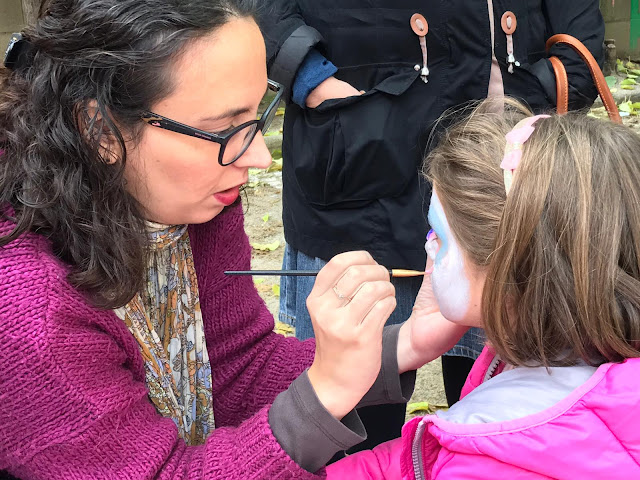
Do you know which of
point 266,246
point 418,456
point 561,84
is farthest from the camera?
point 266,246

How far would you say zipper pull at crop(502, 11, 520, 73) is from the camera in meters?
2.21

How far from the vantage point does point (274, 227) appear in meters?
5.30

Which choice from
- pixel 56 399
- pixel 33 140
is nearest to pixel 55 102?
pixel 33 140

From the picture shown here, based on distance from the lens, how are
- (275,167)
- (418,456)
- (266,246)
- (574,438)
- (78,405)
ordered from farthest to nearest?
(275,167)
(266,246)
(418,456)
(78,405)
(574,438)

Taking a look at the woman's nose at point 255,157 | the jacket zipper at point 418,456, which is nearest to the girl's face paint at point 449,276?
the jacket zipper at point 418,456

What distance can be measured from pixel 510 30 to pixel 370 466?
1.28 metres

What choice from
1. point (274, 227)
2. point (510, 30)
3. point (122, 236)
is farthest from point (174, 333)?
point (274, 227)

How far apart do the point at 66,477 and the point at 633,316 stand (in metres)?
1.09

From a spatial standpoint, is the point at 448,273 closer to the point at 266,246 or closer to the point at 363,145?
the point at 363,145

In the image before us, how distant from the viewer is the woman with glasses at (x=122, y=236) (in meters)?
1.43

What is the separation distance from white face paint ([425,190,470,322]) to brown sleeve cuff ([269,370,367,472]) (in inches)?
13.1

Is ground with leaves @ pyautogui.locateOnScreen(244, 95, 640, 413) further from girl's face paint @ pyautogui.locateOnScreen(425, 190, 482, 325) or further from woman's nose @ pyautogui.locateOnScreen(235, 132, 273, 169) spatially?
girl's face paint @ pyautogui.locateOnScreen(425, 190, 482, 325)

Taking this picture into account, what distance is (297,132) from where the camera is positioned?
Result: 2.32 m

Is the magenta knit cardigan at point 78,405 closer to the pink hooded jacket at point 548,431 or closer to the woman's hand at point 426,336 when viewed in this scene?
the pink hooded jacket at point 548,431
